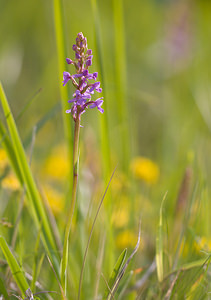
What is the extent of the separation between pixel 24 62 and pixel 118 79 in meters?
3.46

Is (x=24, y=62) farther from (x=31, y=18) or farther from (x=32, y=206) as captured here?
(x=32, y=206)

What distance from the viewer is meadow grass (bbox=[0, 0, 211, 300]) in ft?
3.86

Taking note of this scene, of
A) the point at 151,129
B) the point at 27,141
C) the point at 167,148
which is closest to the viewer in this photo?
the point at 27,141

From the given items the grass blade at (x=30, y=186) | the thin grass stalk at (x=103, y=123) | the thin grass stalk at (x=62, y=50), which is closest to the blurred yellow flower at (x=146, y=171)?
the thin grass stalk at (x=103, y=123)

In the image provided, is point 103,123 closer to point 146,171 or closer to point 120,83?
point 120,83

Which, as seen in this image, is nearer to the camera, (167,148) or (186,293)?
(186,293)

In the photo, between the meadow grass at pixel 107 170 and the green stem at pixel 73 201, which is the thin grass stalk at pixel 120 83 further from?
the green stem at pixel 73 201

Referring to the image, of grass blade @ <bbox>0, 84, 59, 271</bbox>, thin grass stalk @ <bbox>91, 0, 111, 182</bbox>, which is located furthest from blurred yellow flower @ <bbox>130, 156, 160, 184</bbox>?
grass blade @ <bbox>0, 84, 59, 271</bbox>

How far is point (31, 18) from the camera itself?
5277 mm

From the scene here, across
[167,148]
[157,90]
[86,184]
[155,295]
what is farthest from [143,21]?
[155,295]

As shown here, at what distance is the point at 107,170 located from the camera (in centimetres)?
158

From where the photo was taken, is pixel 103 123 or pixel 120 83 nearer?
pixel 103 123

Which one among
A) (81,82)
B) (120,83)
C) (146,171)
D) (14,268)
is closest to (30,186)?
(14,268)

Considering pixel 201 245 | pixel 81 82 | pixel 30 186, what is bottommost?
pixel 201 245
